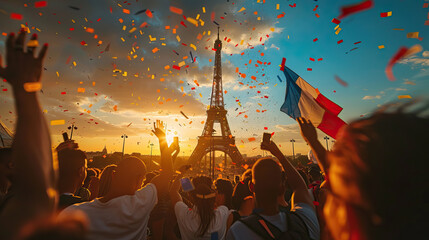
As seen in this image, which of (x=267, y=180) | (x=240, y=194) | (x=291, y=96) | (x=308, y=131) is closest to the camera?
(x=267, y=180)

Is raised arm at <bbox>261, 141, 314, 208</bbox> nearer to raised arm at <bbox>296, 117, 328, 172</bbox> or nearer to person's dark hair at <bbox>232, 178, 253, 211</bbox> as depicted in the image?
raised arm at <bbox>296, 117, 328, 172</bbox>

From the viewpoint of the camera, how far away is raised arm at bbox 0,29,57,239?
94 cm

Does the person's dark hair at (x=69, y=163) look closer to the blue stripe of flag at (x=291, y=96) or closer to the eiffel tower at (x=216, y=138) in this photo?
the blue stripe of flag at (x=291, y=96)

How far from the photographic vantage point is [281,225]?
2.13m

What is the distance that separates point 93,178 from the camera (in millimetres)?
5094

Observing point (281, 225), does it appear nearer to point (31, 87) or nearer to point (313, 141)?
point (313, 141)

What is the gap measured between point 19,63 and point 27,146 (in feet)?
1.88

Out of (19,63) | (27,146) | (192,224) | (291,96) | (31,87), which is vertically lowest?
(192,224)

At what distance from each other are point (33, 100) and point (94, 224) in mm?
1793

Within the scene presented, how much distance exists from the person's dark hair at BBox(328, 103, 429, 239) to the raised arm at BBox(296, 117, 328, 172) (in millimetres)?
1456

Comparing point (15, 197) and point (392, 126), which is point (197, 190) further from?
point (392, 126)

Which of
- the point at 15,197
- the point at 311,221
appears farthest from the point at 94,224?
the point at 311,221

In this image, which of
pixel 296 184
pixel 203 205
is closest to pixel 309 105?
pixel 296 184

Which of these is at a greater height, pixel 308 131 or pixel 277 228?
pixel 308 131
